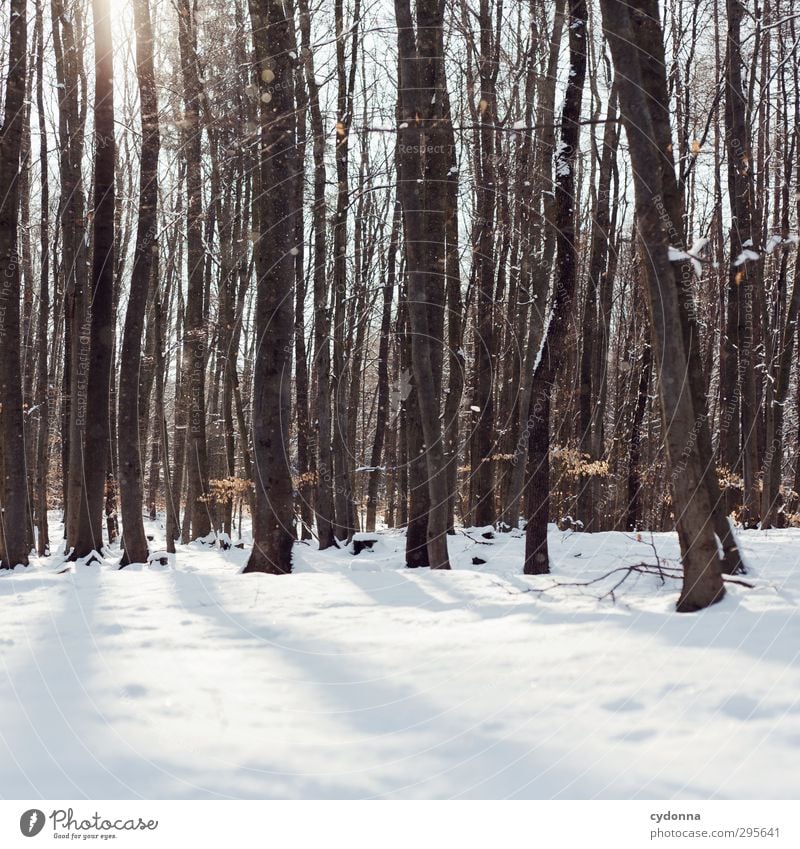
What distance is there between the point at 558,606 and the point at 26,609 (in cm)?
416

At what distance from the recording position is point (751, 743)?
Answer: 3078 mm

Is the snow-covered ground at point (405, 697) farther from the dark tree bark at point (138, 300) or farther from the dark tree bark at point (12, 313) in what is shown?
the dark tree bark at point (12, 313)

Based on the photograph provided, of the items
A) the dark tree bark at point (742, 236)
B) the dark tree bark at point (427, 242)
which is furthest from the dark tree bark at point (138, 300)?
the dark tree bark at point (742, 236)

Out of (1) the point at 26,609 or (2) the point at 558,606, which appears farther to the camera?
(1) the point at 26,609

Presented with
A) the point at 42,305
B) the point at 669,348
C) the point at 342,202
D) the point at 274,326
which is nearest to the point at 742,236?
the point at 342,202

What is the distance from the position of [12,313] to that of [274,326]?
14.5ft

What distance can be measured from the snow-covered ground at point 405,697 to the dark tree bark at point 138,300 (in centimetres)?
503

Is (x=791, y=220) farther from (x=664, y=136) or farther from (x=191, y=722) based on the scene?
(x=191, y=722)

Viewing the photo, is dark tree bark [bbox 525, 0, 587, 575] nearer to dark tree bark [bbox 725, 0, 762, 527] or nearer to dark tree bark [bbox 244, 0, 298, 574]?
dark tree bark [bbox 244, 0, 298, 574]

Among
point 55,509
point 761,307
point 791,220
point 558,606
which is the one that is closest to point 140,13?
point 558,606

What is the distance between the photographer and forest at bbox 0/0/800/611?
8992mm

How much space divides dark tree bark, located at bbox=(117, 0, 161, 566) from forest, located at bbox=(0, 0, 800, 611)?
40 millimetres

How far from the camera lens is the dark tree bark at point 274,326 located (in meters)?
9.27

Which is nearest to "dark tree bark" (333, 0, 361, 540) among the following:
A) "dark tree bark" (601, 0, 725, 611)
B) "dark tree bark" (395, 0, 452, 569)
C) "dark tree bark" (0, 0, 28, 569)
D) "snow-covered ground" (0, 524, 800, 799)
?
"dark tree bark" (395, 0, 452, 569)
